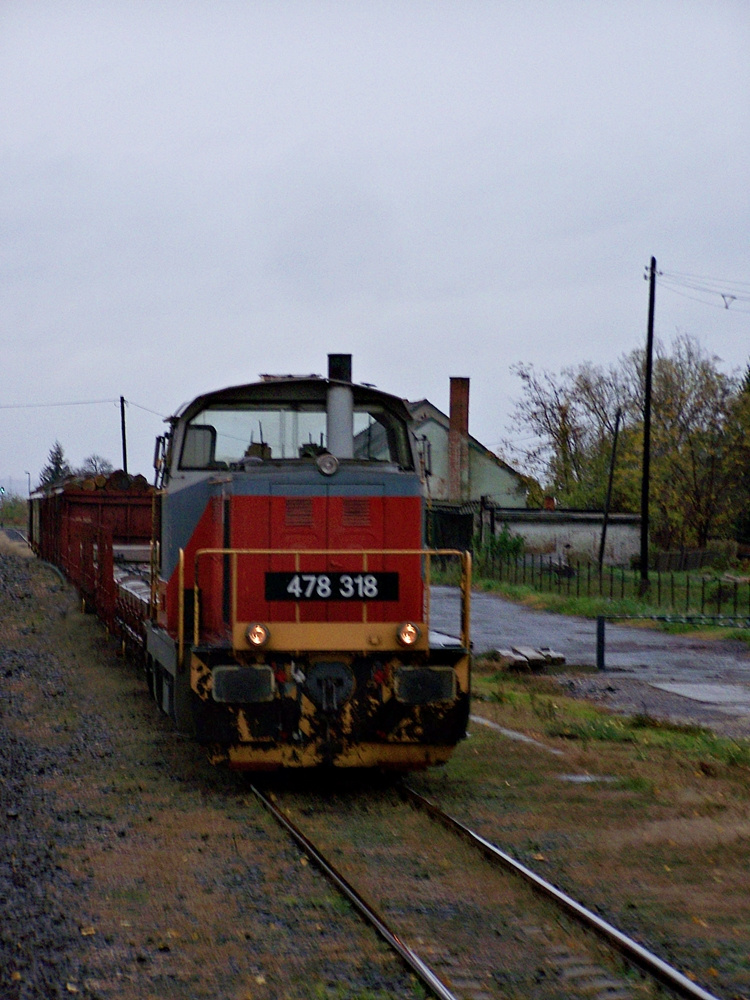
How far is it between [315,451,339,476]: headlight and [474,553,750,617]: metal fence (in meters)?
19.1

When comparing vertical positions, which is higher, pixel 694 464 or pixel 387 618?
pixel 694 464

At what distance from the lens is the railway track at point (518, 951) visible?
4.41 m

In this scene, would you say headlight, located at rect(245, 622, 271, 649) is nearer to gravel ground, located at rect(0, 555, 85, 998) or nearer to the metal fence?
gravel ground, located at rect(0, 555, 85, 998)

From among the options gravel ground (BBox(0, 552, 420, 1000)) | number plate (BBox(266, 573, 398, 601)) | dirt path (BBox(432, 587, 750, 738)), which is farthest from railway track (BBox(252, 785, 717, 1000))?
dirt path (BBox(432, 587, 750, 738))

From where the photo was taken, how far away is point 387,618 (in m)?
7.84

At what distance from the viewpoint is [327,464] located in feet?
25.5

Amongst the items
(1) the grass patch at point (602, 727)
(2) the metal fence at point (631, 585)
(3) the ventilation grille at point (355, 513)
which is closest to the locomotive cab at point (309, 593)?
(3) the ventilation grille at point (355, 513)

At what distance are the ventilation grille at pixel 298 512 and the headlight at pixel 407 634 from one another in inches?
41.0

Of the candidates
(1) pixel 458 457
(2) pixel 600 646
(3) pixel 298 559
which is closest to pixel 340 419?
(3) pixel 298 559

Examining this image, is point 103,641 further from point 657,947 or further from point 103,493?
point 657,947

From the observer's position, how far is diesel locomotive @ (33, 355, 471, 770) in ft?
24.2

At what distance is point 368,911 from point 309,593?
9.32 ft

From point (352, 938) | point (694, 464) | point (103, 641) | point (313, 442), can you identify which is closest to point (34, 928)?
point (352, 938)

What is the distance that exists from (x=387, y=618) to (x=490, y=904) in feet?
8.98
